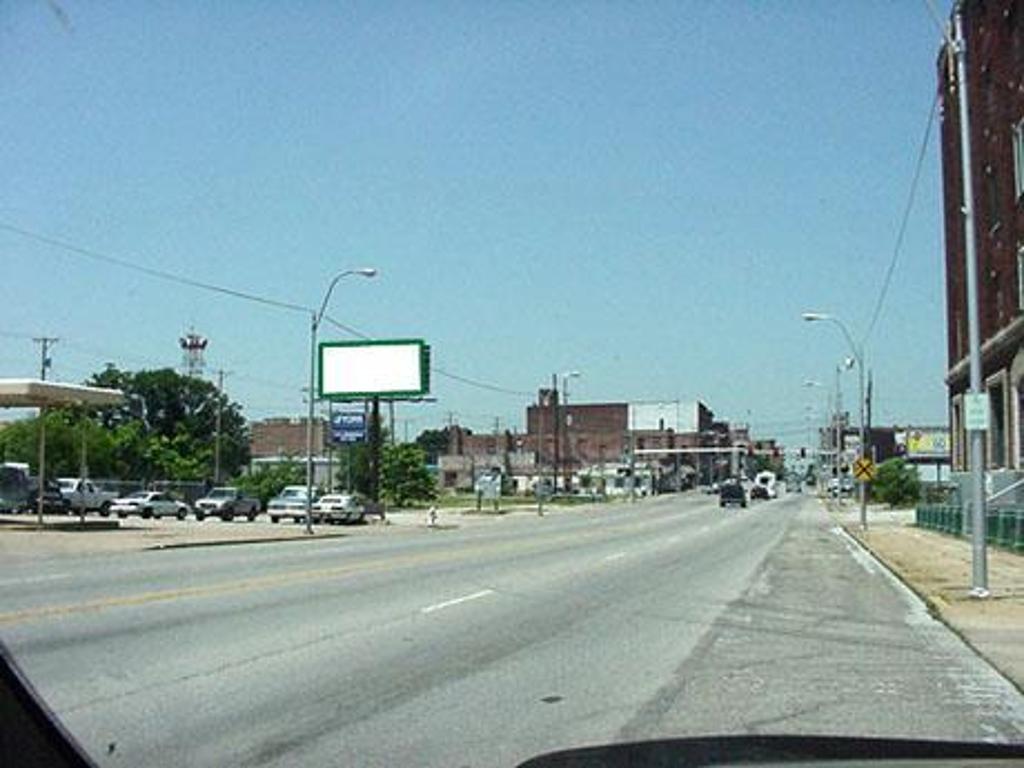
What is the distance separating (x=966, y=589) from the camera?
21.6m

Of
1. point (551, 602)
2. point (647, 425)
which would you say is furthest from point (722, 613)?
point (647, 425)

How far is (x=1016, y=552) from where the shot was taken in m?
32.4

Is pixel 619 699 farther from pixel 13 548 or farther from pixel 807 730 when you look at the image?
pixel 13 548

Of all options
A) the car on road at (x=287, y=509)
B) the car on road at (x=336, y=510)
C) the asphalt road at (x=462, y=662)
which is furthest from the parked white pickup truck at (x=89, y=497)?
the asphalt road at (x=462, y=662)

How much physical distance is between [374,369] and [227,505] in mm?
13009

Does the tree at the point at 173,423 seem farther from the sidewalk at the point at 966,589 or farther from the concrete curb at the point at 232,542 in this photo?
the sidewalk at the point at 966,589

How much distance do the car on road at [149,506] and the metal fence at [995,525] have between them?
3862 cm

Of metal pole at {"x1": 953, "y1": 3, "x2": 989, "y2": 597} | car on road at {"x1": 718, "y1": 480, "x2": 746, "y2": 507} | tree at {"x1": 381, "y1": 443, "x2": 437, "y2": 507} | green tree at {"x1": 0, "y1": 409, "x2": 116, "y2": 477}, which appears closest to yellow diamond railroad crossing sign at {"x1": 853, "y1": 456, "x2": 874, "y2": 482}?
metal pole at {"x1": 953, "y1": 3, "x2": 989, "y2": 597}

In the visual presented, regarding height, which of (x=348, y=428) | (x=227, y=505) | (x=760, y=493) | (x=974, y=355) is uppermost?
(x=348, y=428)

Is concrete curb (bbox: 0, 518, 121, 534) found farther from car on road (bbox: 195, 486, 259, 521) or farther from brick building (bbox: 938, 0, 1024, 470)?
brick building (bbox: 938, 0, 1024, 470)

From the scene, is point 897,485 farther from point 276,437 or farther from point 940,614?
point 276,437

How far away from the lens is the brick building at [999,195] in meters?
45.4

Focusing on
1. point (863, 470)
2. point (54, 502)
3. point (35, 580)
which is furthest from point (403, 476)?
point (35, 580)

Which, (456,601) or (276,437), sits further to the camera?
(276,437)
